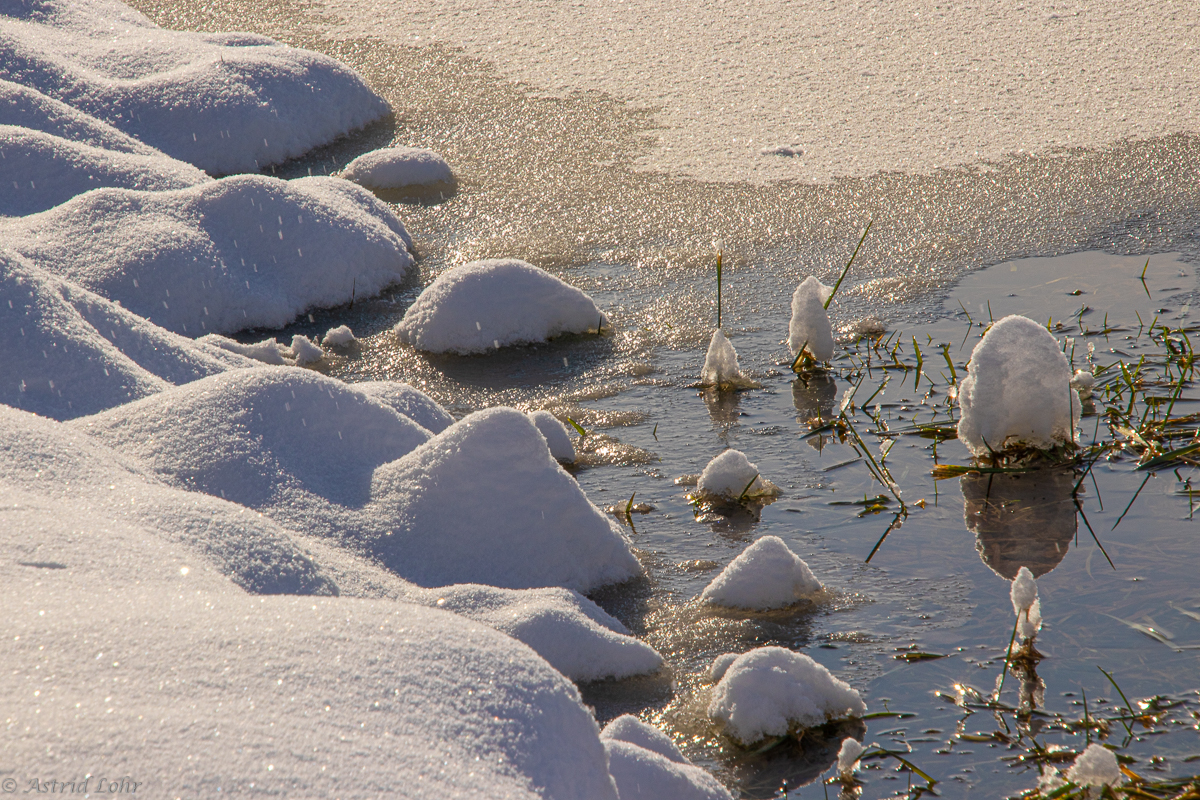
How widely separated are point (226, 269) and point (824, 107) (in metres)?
3.19

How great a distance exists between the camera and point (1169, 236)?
13.9 ft

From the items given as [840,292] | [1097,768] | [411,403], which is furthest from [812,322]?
[1097,768]

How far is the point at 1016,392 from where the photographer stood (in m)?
3.00

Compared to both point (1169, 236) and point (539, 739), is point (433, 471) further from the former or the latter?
point (1169, 236)

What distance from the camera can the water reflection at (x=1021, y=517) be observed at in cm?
264

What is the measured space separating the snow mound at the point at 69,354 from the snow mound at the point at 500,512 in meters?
0.80

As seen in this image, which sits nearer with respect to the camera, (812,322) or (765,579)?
(765,579)

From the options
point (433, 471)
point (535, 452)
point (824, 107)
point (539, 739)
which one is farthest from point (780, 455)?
point (824, 107)

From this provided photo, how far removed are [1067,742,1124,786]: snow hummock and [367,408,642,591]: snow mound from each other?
1.10 metres

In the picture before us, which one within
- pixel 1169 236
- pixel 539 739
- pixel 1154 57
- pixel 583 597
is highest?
pixel 1154 57

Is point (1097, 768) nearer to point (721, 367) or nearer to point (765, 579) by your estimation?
point (765, 579)

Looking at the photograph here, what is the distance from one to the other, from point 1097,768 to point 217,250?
3.40 m

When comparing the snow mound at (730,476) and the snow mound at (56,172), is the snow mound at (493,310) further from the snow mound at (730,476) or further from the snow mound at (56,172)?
the snow mound at (56,172)

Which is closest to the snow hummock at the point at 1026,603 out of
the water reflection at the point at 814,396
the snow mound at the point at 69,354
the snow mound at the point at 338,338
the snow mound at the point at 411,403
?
the water reflection at the point at 814,396
